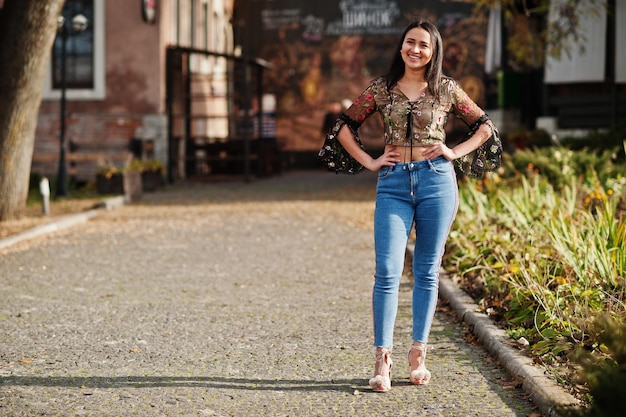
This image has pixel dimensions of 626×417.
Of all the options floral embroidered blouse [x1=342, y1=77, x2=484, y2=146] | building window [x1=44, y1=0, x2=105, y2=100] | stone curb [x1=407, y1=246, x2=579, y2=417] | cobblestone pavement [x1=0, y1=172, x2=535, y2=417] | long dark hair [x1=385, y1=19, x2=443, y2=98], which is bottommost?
cobblestone pavement [x1=0, y1=172, x2=535, y2=417]

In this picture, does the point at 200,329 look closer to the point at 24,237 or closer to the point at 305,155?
the point at 24,237

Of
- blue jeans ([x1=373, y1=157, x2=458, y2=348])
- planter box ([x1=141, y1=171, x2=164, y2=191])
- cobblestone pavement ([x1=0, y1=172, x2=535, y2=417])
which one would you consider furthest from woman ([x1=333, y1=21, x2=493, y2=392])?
planter box ([x1=141, y1=171, x2=164, y2=191])

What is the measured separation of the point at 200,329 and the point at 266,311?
2.83 feet

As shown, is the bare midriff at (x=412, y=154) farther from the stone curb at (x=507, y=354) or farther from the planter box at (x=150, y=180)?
the planter box at (x=150, y=180)

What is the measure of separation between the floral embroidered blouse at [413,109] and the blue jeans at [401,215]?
0.46 ft

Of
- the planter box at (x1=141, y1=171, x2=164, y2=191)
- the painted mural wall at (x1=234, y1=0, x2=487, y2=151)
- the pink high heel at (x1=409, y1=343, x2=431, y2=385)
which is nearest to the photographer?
the pink high heel at (x1=409, y1=343, x2=431, y2=385)

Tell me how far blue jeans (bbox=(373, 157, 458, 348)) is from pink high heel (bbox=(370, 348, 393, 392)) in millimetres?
43

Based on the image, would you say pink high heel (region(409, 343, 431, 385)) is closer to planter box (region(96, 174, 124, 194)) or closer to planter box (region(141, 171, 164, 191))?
planter box (region(96, 174, 124, 194))

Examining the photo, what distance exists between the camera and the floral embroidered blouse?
19.2 ft

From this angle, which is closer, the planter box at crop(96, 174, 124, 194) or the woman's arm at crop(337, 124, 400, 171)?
the woman's arm at crop(337, 124, 400, 171)

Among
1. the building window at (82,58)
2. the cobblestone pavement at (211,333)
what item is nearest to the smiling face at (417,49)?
the cobblestone pavement at (211,333)

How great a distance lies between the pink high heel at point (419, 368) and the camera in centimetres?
599

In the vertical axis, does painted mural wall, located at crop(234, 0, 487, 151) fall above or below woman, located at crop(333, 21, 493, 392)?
above

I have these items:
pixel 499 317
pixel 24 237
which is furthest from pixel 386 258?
pixel 24 237
